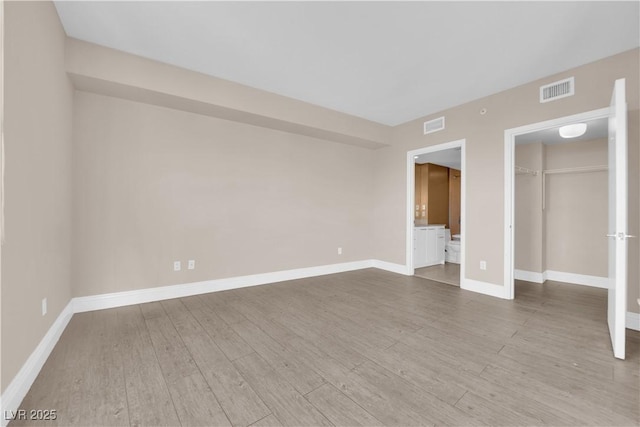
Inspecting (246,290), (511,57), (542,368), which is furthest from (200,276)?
(511,57)

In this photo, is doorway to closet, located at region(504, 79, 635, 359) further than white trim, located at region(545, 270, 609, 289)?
No

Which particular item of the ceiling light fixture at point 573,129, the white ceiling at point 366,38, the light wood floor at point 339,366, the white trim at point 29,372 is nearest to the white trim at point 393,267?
the light wood floor at point 339,366

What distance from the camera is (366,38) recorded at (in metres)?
2.50

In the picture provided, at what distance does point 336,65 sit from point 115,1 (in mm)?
2026

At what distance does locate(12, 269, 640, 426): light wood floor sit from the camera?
1.46 m

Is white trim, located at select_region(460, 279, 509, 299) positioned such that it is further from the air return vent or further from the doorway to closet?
the air return vent

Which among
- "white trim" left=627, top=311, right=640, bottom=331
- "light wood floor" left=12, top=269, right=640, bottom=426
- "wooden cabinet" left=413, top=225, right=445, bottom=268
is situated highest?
"wooden cabinet" left=413, top=225, right=445, bottom=268

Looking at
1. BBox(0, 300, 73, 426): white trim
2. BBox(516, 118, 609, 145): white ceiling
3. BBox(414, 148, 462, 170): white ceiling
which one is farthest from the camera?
BBox(414, 148, 462, 170): white ceiling

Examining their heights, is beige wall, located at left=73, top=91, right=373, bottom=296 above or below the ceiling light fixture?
below

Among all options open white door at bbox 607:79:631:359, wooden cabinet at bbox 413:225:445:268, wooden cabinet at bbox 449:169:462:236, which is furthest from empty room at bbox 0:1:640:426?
wooden cabinet at bbox 449:169:462:236

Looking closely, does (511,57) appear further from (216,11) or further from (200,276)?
(200,276)

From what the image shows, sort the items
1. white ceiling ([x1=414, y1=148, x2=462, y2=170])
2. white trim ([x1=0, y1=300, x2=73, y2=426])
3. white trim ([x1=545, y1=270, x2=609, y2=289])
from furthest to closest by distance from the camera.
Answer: white ceiling ([x1=414, y1=148, x2=462, y2=170]), white trim ([x1=545, y1=270, x2=609, y2=289]), white trim ([x1=0, y1=300, x2=73, y2=426])

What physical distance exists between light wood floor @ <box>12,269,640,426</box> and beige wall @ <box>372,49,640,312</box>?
844mm

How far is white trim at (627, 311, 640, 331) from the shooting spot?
8.25ft
